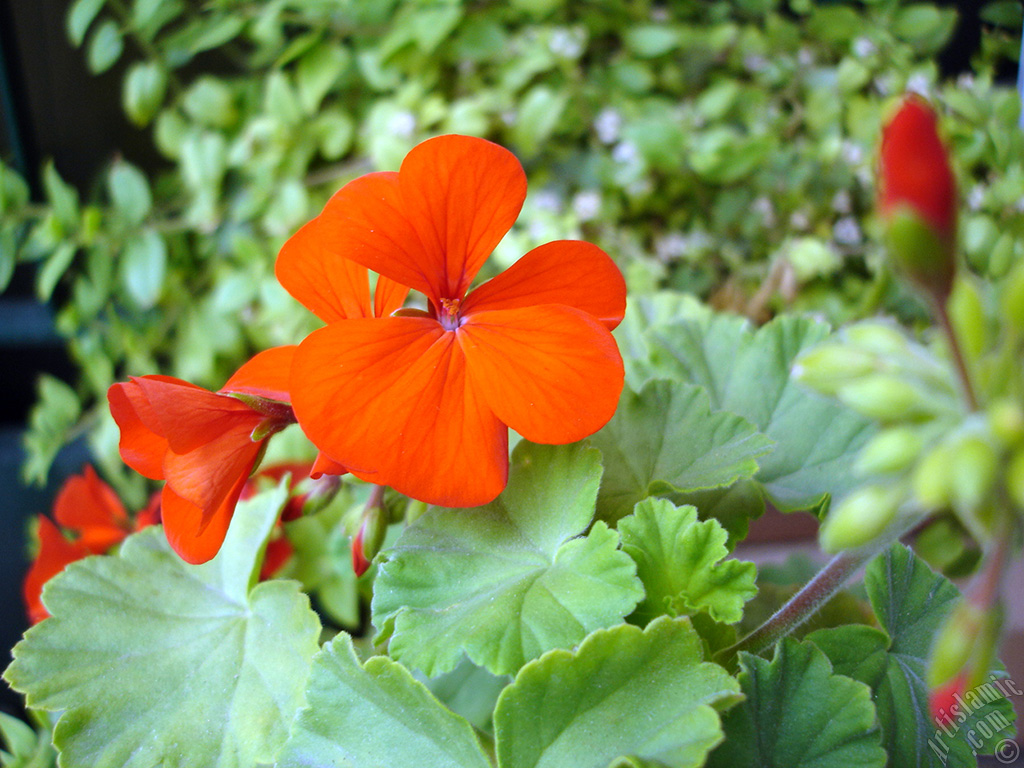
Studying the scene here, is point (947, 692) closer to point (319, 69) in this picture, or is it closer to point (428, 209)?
point (428, 209)

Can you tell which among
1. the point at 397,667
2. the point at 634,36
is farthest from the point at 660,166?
the point at 397,667

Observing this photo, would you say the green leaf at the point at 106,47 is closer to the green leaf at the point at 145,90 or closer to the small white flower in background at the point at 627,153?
the green leaf at the point at 145,90

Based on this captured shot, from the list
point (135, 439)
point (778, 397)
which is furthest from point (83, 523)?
point (778, 397)

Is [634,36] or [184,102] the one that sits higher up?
[634,36]

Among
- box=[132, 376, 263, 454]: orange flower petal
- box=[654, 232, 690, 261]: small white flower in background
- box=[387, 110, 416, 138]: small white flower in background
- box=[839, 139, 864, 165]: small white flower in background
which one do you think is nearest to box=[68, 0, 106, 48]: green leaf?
box=[387, 110, 416, 138]: small white flower in background

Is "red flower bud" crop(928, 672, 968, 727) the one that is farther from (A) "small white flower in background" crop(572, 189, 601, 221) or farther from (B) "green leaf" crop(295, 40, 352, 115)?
(B) "green leaf" crop(295, 40, 352, 115)

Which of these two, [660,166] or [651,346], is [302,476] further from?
[660,166]

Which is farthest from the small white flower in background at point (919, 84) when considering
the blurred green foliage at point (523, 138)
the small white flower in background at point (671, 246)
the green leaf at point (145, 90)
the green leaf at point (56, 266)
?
the green leaf at point (56, 266)
